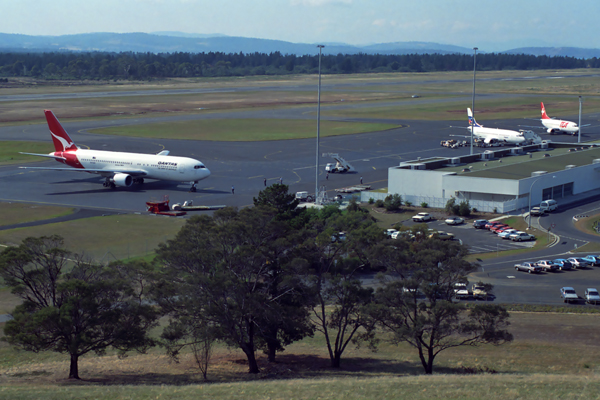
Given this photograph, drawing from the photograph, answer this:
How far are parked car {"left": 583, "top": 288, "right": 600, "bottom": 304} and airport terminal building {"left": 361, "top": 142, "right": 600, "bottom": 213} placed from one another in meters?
31.2

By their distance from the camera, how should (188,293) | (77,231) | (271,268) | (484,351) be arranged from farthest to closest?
(77,231) < (484,351) < (271,268) < (188,293)

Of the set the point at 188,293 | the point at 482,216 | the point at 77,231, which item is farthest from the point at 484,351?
the point at 77,231

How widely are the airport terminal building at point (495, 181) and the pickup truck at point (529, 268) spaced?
24.0 metres

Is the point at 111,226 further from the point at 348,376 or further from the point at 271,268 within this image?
the point at 348,376

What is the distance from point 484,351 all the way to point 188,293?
22.5 m

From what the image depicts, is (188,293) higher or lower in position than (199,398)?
higher

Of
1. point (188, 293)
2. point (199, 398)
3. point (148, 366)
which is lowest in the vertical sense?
point (148, 366)

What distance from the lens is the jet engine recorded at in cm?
9750

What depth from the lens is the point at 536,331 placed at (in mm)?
49938

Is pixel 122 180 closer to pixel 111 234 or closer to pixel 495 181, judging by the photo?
pixel 111 234

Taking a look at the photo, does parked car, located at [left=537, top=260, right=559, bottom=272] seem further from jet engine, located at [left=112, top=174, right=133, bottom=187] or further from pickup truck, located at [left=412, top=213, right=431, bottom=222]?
jet engine, located at [left=112, top=174, right=133, bottom=187]

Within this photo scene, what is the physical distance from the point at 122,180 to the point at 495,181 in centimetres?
5231

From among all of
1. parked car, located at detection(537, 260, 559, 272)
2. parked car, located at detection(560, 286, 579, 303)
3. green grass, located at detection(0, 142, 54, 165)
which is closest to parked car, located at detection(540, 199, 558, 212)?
parked car, located at detection(537, 260, 559, 272)

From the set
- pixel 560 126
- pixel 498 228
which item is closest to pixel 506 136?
pixel 560 126
